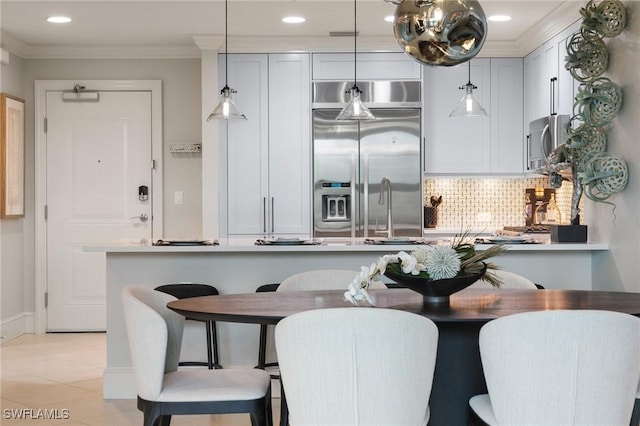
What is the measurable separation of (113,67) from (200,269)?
9.85ft

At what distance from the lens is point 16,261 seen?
22.0 ft

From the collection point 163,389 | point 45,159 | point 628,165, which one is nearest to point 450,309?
point 163,389

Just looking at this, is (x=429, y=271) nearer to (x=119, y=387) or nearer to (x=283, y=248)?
(x=283, y=248)

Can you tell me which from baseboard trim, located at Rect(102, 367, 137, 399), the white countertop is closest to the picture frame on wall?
the white countertop

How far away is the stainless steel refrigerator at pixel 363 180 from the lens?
641 centimetres

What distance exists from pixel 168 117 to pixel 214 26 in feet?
3.99

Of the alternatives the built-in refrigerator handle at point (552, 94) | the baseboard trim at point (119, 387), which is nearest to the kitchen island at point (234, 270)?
the baseboard trim at point (119, 387)

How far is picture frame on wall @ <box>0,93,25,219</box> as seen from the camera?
6375mm

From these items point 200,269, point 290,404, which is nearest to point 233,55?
point 200,269

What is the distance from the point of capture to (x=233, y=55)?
646 cm

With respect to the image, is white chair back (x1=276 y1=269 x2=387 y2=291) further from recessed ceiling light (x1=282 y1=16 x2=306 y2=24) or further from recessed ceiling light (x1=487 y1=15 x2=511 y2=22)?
recessed ceiling light (x1=487 y1=15 x2=511 y2=22)

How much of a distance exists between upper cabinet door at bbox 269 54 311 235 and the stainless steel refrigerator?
95 mm

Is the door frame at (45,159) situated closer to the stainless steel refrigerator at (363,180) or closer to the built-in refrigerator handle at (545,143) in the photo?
the stainless steel refrigerator at (363,180)

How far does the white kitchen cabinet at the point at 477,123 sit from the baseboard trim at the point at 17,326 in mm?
3728
